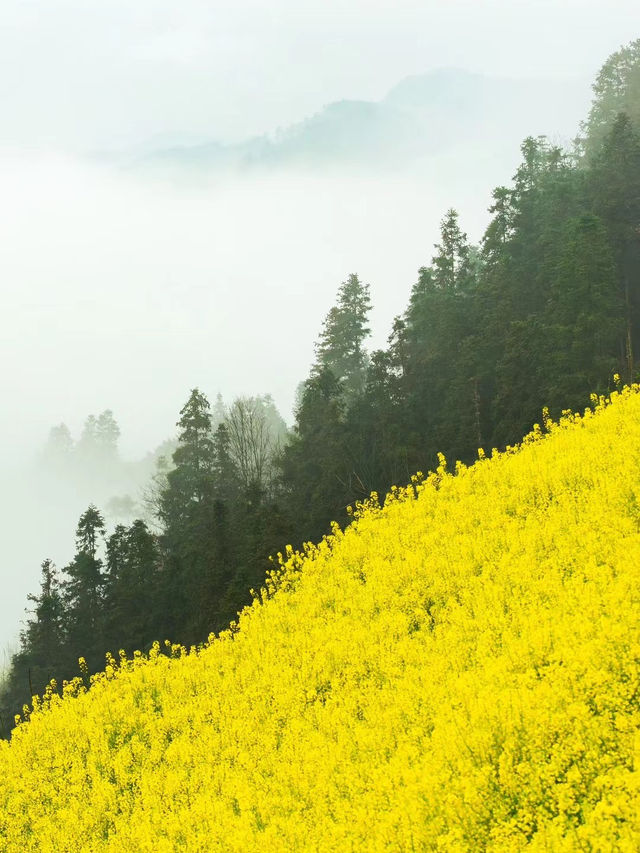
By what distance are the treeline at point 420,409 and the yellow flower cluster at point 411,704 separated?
445 inches

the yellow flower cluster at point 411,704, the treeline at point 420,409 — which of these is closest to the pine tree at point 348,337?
the treeline at point 420,409

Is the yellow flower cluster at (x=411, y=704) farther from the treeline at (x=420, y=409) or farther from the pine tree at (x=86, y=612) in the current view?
the pine tree at (x=86, y=612)

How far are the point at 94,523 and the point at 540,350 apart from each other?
3101 centimetres

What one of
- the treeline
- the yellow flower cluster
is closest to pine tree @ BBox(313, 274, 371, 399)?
the treeline

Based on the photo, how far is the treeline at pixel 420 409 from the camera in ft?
94.0

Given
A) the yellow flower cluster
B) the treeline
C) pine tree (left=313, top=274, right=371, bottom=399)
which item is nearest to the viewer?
the yellow flower cluster

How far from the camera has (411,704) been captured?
8188 millimetres

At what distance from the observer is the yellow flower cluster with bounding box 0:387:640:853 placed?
583 centimetres

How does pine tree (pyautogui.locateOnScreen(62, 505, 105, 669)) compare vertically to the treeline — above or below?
below

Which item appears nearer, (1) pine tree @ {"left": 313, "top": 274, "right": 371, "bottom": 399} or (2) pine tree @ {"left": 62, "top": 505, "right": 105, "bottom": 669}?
(2) pine tree @ {"left": 62, "top": 505, "right": 105, "bottom": 669}

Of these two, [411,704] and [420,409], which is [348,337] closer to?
[420,409]

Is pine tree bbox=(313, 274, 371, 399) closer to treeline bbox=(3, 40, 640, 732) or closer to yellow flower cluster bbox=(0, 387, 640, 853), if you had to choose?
treeline bbox=(3, 40, 640, 732)

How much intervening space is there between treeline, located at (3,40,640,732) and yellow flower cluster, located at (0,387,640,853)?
11313mm

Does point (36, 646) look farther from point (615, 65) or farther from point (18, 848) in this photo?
point (615, 65)
